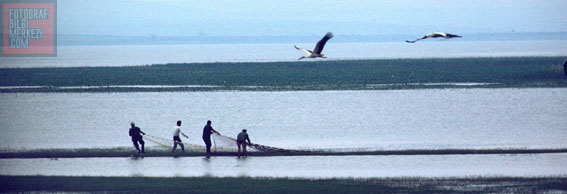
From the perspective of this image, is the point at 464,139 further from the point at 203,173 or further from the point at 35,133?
the point at 35,133

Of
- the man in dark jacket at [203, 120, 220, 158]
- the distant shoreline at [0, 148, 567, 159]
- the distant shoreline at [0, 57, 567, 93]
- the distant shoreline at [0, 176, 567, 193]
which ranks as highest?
the distant shoreline at [0, 57, 567, 93]

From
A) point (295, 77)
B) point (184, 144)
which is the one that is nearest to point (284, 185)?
point (184, 144)

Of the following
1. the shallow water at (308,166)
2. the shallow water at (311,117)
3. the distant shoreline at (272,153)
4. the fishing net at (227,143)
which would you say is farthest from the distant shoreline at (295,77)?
the shallow water at (308,166)

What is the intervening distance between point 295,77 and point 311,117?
31.2m

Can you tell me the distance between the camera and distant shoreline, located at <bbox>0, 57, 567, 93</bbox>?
69.1 metres

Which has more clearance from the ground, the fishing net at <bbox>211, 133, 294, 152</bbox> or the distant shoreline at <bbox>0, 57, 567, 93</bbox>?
the distant shoreline at <bbox>0, 57, 567, 93</bbox>

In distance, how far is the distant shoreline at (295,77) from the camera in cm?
6906

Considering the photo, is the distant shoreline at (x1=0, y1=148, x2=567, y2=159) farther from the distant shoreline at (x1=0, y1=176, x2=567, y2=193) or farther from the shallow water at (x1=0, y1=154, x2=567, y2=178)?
the distant shoreline at (x1=0, y1=176, x2=567, y2=193)

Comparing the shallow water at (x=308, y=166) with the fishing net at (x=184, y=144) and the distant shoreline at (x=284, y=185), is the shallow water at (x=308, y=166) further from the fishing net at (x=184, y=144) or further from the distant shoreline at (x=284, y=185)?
the fishing net at (x=184, y=144)

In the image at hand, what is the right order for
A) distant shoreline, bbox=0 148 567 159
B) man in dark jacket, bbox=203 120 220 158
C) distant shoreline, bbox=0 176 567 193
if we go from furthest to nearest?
1. distant shoreline, bbox=0 148 567 159
2. man in dark jacket, bbox=203 120 220 158
3. distant shoreline, bbox=0 176 567 193

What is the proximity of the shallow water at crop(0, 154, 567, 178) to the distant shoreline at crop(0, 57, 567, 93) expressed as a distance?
39.1 meters

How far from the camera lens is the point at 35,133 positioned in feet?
137

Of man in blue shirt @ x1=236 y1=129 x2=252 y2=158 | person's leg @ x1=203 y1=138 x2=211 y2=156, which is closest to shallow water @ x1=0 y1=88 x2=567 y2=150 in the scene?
person's leg @ x1=203 y1=138 x2=211 y2=156

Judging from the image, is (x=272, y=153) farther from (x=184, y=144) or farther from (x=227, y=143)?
(x=184, y=144)
